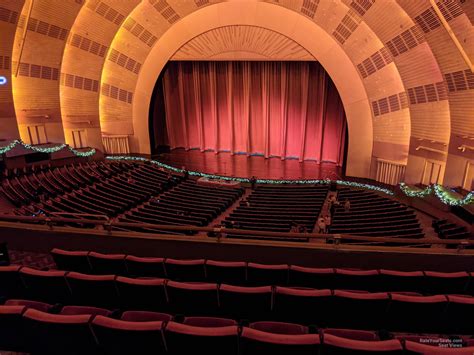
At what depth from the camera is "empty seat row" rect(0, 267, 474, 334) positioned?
324 cm

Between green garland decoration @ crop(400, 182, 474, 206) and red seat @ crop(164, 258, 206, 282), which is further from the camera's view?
green garland decoration @ crop(400, 182, 474, 206)

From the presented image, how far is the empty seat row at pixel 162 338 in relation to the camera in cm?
247

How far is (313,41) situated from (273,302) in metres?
14.5

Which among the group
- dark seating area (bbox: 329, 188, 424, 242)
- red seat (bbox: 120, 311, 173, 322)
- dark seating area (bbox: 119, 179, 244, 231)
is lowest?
dark seating area (bbox: 329, 188, 424, 242)

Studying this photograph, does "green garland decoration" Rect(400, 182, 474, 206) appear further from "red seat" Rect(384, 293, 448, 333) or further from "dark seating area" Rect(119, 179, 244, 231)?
"red seat" Rect(384, 293, 448, 333)

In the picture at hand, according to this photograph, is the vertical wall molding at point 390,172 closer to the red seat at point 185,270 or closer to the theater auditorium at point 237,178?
the theater auditorium at point 237,178

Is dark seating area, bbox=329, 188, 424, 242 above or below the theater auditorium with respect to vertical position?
below

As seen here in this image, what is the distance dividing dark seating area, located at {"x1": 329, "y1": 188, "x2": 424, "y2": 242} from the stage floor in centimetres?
429

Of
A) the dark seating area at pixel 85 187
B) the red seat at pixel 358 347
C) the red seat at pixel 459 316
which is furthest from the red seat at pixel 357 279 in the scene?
the dark seating area at pixel 85 187

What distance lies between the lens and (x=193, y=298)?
343 cm

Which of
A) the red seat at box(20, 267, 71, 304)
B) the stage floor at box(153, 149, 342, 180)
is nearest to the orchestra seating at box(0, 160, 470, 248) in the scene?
the stage floor at box(153, 149, 342, 180)

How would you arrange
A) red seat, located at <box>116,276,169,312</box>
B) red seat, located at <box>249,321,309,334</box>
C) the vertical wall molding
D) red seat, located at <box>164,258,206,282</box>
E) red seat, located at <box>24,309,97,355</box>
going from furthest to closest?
1. the vertical wall molding
2. red seat, located at <box>164,258,206,282</box>
3. red seat, located at <box>116,276,169,312</box>
4. red seat, located at <box>249,321,309,334</box>
5. red seat, located at <box>24,309,97,355</box>

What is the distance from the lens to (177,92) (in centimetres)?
2128

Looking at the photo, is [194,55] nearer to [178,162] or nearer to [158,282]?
[178,162]
